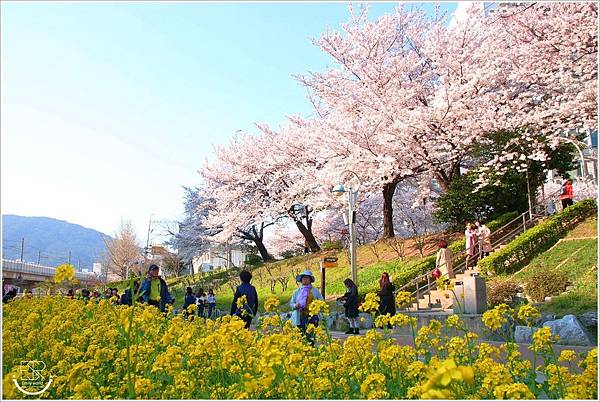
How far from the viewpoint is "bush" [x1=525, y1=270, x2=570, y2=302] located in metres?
9.30

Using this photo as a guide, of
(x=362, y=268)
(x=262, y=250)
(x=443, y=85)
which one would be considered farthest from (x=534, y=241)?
(x=262, y=250)

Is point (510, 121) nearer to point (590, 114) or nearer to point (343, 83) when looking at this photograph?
point (590, 114)

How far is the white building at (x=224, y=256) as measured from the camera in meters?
28.7

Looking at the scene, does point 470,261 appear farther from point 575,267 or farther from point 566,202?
point 566,202

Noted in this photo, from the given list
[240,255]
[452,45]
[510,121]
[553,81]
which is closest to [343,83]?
[452,45]

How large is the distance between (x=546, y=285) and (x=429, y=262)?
15.7ft

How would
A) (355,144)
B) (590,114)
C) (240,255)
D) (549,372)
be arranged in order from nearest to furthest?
(549,372) → (590,114) → (355,144) → (240,255)

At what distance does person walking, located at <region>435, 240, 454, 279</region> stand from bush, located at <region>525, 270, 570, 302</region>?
2.95m

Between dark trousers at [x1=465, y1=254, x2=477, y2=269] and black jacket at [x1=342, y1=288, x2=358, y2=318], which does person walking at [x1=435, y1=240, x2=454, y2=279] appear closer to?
dark trousers at [x1=465, y1=254, x2=477, y2=269]

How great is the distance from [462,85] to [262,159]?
11.3 m

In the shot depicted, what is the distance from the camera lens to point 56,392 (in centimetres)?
302

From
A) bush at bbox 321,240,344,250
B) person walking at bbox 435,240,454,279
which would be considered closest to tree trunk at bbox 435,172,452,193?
person walking at bbox 435,240,454,279

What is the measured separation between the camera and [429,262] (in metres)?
14.1

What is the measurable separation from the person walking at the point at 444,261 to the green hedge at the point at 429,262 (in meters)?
0.79
